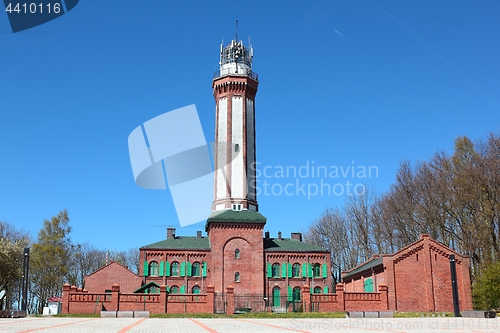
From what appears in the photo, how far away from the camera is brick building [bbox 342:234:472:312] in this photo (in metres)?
35.5

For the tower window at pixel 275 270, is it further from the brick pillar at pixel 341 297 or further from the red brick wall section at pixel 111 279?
the brick pillar at pixel 341 297

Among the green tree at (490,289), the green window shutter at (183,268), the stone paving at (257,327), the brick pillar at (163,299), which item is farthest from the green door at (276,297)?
the stone paving at (257,327)

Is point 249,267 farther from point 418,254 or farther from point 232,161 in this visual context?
point 418,254

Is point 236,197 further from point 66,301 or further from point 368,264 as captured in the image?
point 66,301

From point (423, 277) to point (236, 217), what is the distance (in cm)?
1640

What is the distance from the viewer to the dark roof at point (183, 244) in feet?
153

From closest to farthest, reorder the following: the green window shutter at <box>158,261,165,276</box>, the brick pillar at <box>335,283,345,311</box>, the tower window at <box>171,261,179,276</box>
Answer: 1. the brick pillar at <box>335,283,345,311</box>
2. the green window shutter at <box>158,261,165,276</box>
3. the tower window at <box>171,261,179,276</box>

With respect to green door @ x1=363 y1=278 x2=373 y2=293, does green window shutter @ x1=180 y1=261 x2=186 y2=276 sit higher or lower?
higher

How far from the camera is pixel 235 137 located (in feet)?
154

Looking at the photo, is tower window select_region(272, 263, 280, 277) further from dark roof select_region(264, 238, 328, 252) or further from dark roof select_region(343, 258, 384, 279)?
dark roof select_region(343, 258, 384, 279)

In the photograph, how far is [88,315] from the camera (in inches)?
1232

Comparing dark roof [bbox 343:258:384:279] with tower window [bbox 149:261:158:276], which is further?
tower window [bbox 149:261:158:276]

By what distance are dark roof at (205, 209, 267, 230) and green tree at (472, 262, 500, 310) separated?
18.4m

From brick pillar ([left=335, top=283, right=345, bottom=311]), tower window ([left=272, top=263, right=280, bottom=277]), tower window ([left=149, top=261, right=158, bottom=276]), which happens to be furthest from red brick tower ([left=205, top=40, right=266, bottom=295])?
brick pillar ([left=335, top=283, right=345, bottom=311])
